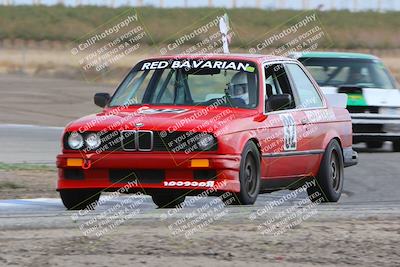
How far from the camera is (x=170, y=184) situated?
9930 mm

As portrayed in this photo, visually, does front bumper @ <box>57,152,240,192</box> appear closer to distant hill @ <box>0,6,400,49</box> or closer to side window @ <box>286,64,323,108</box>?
side window @ <box>286,64,323,108</box>

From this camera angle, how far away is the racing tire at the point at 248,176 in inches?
398

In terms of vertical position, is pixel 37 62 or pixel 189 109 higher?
pixel 189 109

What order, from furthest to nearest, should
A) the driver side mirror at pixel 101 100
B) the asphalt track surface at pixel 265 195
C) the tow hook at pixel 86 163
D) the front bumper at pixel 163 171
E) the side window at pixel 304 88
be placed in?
the side window at pixel 304 88 → the driver side mirror at pixel 101 100 → the asphalt track surface at pixel 265 195 → the tow hook at pixel 86 163 → the front bumper at pixel 163 171

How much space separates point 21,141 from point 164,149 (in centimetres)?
960

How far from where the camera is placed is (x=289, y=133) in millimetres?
11109

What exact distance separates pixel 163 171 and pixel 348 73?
9580 mm

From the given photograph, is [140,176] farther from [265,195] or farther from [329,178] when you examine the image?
[265,195]

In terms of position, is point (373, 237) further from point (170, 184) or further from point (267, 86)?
point (267, 86)

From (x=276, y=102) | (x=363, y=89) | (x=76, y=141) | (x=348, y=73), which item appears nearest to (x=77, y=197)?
(x=76, y=141)

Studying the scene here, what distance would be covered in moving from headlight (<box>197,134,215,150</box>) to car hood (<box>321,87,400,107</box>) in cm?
865

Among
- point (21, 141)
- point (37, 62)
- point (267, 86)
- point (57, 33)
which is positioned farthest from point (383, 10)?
point (267, 86)

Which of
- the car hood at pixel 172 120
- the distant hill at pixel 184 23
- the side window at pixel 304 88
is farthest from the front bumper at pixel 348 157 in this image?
the distant hill at pixel 184 23

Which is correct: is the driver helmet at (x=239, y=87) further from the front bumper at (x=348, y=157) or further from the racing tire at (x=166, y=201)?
the front bumper at (x=348, y=157)
